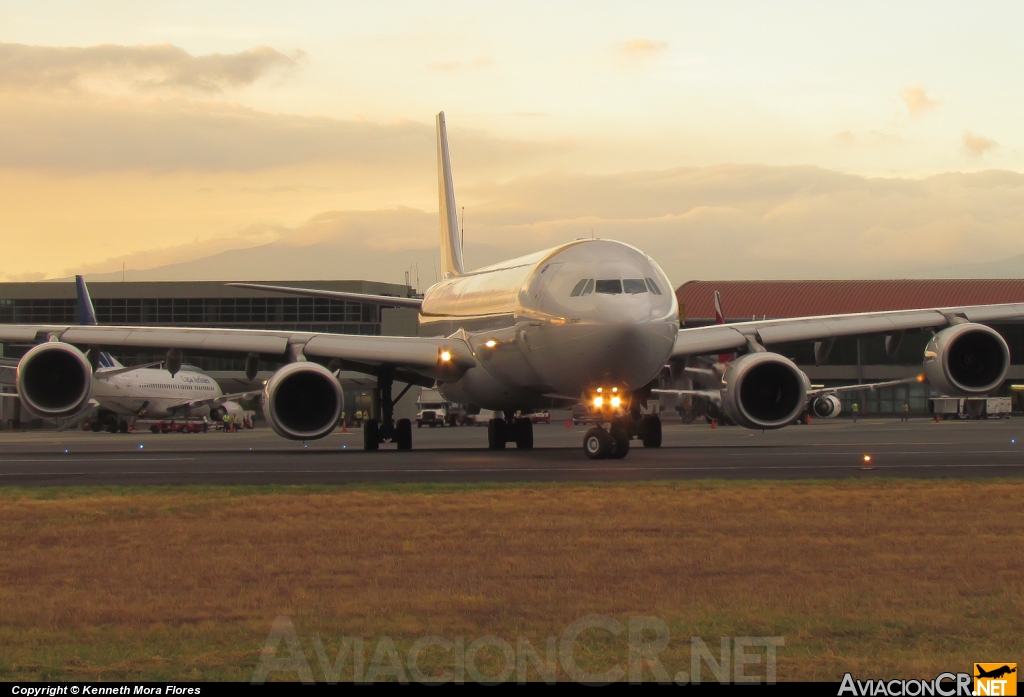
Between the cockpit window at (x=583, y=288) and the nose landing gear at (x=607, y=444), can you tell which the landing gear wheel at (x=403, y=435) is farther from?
the cockpit window at (x=583, y=288)

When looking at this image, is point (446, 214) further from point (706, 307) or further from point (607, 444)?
point (706, 307)

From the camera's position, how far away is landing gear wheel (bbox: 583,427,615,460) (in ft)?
75.2

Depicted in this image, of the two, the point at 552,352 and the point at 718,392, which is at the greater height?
the point at 718,392

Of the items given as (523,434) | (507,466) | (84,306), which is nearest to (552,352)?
(507,466)

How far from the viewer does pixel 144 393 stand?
70.5 metres

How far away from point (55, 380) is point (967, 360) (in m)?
20.2

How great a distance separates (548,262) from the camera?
2472 centimetres

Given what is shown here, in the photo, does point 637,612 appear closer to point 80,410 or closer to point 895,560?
point 895,560

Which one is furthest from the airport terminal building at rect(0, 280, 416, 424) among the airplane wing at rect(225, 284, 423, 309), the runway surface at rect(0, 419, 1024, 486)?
the runway surface at rect(0, 419, 1024, 486)

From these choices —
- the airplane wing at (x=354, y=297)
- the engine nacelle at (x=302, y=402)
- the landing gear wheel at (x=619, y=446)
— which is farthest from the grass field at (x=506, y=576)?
the airplane wing at (x=354, y=297)

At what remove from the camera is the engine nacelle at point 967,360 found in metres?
26.4

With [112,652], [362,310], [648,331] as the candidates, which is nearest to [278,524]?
[112,652]

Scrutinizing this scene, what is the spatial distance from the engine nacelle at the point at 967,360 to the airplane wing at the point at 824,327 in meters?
0.91

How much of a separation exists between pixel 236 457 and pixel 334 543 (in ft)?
53.0
